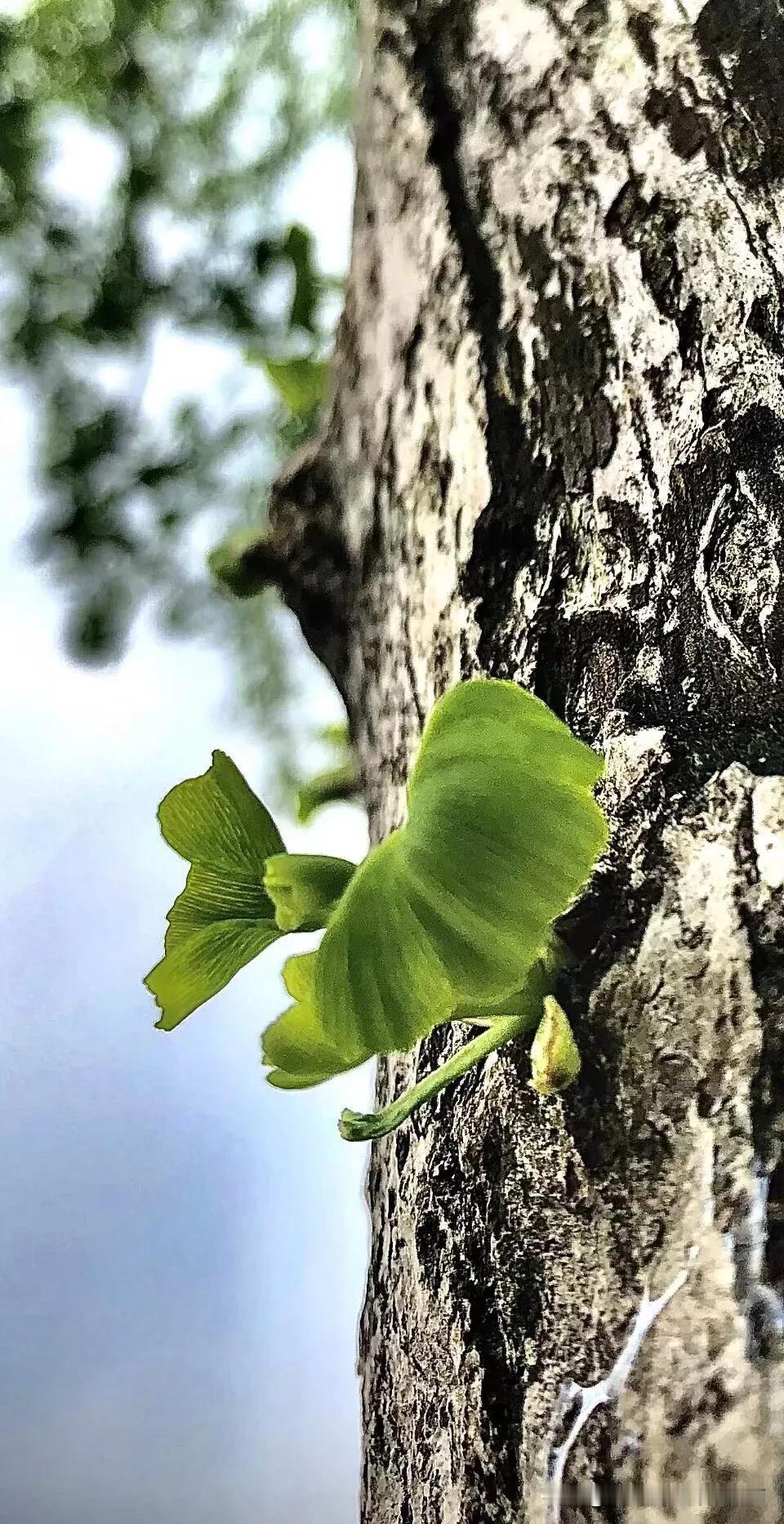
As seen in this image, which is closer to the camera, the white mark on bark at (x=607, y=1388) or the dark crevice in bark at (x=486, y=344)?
the white mark on bark at (x=607, y=1388)

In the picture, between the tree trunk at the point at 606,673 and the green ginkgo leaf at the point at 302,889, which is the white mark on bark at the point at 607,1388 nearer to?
the tree trunk at the point at 606,673

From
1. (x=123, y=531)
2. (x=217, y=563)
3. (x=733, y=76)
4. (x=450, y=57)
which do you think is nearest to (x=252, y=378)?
(x=123, y=531)

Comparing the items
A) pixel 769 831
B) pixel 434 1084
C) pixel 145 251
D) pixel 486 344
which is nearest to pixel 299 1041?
pixel 434 1084

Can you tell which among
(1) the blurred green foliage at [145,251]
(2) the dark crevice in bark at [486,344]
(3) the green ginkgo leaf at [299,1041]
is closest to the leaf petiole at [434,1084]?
(3) the green ginkgo leaf at [299,1041]

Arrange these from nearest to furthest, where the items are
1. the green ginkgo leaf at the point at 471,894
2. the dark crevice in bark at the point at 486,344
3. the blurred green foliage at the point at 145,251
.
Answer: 1. the green ginkgo leaf at the point at 471,894
2. the dark crevice in bark at the point at 486,344
3. the blurred green foliage at the point at 145,251

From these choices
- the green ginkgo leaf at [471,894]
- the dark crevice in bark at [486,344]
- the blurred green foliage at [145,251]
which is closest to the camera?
the green ginkgo leaf at [471,894]

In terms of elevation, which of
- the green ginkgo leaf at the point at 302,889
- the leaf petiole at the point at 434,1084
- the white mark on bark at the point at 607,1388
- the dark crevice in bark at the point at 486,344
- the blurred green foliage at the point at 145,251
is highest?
the blurred green foliage at the point at 145,251

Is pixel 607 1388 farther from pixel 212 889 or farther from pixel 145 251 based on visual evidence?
pixel 145 251

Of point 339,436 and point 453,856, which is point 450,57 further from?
point 453,856

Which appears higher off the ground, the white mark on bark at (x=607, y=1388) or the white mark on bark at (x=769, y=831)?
the white mark on bark at (x=769, y=831)
